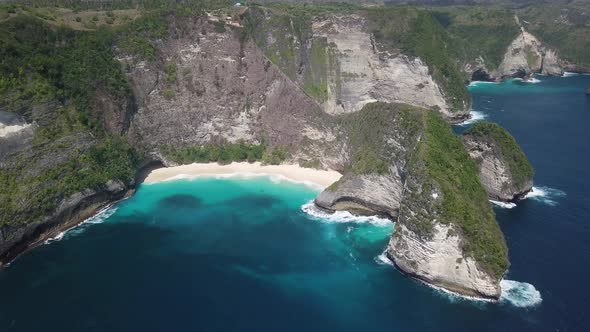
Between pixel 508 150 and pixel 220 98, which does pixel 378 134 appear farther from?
pixel 220 98

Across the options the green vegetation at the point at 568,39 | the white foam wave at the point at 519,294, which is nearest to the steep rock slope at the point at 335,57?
the white foam wave at the point at 519,294

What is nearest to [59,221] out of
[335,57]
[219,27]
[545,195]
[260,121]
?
[260,121]

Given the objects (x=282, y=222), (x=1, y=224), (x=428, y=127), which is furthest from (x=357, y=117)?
(x=1, y=224)

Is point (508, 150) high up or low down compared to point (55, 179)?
down

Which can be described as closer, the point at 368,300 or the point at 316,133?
the point at 368,300

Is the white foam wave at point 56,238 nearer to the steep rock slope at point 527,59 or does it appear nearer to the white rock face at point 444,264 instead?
the white rock face at point 444,264

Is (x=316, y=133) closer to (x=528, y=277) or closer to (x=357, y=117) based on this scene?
(x=357, y=117)
